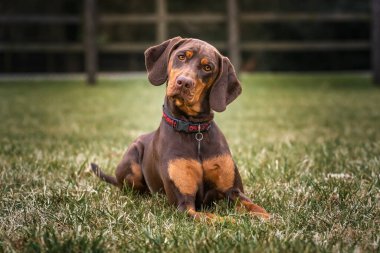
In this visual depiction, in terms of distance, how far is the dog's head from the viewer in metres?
3.18

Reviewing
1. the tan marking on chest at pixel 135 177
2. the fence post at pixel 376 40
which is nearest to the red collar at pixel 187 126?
the tan marking on chest at pixel 135 177

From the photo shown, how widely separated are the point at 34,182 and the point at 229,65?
159cm

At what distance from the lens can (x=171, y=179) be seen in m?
3.31

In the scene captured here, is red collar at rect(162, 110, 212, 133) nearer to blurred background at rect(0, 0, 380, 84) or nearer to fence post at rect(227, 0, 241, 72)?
fence post at rect(227, 0, 241, 72)

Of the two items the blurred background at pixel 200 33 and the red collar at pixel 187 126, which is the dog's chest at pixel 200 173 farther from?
the blurred background at pixel 200 33

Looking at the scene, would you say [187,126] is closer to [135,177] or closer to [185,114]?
[185,114]

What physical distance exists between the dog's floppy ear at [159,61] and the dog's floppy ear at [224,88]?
1.01 ft

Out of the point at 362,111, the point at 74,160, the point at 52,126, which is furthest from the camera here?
the point at 362,111

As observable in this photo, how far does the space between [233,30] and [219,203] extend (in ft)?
37.2

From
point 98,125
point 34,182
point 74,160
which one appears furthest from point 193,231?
point 98,125

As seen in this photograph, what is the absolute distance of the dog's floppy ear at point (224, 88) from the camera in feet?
10.9

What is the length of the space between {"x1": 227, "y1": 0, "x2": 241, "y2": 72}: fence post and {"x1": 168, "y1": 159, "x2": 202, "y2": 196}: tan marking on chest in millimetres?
11219

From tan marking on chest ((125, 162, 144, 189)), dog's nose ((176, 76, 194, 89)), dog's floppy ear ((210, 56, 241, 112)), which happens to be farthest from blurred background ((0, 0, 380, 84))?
dog's nose ((176, 76, 194, 89))

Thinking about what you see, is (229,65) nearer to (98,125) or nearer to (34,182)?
(34,182)
